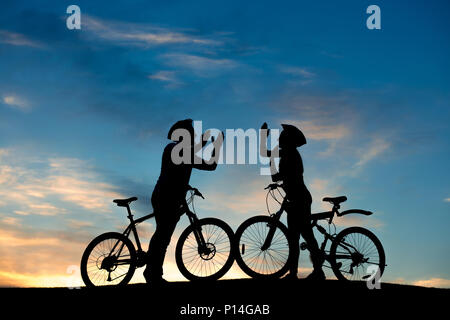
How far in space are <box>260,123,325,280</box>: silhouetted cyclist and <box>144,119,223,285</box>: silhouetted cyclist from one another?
5.00ft

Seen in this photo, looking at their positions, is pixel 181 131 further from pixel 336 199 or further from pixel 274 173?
pixel 336 199

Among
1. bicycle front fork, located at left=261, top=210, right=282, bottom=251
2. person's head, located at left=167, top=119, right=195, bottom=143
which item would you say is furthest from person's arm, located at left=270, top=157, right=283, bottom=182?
person's head, located at left=167, top=119, right=195, bottom=143

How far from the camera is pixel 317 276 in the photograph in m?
10.1

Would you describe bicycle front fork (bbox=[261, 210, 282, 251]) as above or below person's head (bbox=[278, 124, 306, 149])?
below

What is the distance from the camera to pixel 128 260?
10.2 m

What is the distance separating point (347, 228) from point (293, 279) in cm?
208

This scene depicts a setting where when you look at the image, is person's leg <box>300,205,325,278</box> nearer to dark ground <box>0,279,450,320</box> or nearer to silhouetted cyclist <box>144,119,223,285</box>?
dark ground <box>0,279,450,320</box>

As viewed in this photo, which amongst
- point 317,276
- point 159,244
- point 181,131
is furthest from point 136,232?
point 317,276

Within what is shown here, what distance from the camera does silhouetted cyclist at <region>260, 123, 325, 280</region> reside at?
33.1ft
